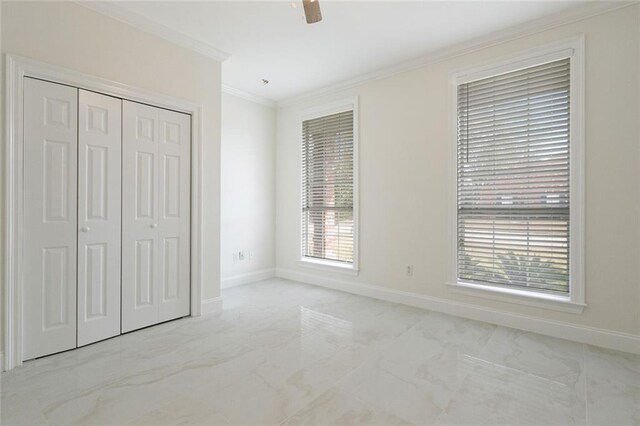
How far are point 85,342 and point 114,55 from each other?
2.44 meters

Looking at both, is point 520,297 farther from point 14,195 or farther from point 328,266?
point 14,195

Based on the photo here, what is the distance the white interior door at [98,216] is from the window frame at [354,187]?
2603mm

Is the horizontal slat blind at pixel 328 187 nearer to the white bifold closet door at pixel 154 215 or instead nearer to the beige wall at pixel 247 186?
the beige wall at pixel 247 186

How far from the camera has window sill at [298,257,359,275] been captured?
447cm

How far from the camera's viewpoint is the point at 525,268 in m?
3.17

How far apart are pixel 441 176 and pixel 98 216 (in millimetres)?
3335

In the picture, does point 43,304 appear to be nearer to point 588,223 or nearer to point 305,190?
point 305,190

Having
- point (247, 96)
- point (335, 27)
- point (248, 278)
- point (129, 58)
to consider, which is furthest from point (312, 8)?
point (248, 278)

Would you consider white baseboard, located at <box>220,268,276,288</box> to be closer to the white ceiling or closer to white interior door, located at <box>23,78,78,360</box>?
white interior door, located at <box>23,78,78,360</box>

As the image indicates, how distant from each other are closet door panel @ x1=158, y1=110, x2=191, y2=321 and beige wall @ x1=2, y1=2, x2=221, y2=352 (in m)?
0.20

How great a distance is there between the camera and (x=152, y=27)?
10.1 ft

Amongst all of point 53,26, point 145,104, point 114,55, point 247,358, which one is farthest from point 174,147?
point 247,358

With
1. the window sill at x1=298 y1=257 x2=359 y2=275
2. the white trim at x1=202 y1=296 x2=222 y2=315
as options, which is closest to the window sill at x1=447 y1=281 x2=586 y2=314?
the window sill at x1=298 y1=257 x2=359 y2=275

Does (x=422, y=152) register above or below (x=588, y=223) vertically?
above
